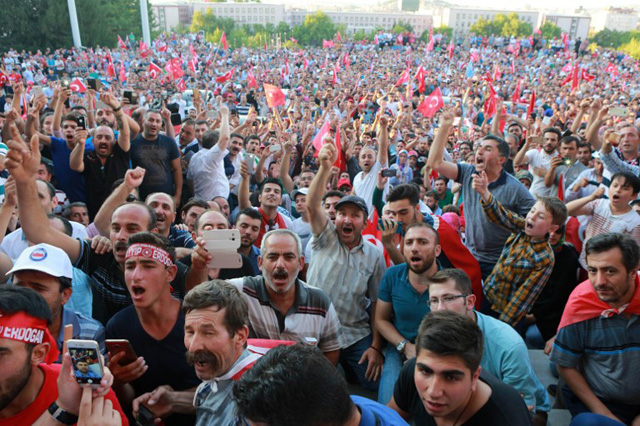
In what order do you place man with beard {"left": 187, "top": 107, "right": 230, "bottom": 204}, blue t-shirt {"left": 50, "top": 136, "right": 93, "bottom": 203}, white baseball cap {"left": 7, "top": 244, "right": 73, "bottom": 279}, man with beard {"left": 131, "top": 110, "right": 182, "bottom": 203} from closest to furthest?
white baseball cap {"left": 7, "top": 244, "right": 73, "bottom": 279}
blue t-shirt {"left": 50, "top": 136, "right": 93, "bottom": 203}
man with beard {"left": 131, "top": 110, "right": 182, "bottom": 203}
man with beard {"left": 187, "top": 107, "right": 230, "bottom": 204}

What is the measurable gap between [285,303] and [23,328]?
1431 millimetres

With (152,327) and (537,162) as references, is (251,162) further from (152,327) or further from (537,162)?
(152,327)

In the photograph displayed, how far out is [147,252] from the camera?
257 centimetres

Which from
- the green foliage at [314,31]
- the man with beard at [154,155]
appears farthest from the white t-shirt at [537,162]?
the green foliage at [314,31]

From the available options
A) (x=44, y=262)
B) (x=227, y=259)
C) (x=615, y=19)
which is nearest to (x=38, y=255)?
(x=44, y=262)

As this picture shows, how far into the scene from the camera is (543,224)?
3.30 m

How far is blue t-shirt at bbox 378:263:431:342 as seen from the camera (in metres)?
3.19

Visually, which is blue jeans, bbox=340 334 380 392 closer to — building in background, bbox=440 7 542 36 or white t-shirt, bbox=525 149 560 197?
white t-shirt, bbox=525 149 560 197

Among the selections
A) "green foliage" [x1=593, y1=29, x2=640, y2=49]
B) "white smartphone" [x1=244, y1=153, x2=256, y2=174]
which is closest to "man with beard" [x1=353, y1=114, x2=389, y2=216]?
"white smartphone" [x1=244, y1=153, x2=256, y2=174]

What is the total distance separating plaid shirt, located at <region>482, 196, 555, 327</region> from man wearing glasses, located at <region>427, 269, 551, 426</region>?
2.55 feet

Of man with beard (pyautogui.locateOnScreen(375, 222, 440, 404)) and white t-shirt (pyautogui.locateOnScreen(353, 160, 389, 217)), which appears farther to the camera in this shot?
white t-shirt (pyautogui.locateOnScreen(353, 160, 389, 217))

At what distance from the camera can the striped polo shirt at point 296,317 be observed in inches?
114

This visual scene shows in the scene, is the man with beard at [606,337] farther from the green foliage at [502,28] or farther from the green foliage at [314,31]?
the green foliage at [502,28]

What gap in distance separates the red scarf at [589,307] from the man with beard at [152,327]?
6.79ft
